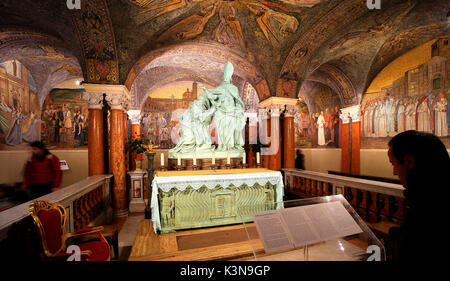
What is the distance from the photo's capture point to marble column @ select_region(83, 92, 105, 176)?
5.23m

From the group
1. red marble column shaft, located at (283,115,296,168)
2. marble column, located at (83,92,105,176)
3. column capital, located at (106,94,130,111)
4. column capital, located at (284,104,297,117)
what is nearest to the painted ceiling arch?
column capital, located at (284,104,297,117)

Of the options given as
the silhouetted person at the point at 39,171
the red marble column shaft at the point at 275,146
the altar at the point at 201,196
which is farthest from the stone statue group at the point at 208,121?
the red marble column shaft at the point at 275,146

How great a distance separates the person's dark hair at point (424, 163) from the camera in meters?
0.92

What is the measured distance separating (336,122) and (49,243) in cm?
1153

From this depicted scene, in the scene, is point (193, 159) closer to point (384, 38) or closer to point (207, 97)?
point (207, 97)

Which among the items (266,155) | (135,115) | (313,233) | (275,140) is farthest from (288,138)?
(135,115)

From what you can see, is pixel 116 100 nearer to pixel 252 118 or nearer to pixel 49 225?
pixel 49 225

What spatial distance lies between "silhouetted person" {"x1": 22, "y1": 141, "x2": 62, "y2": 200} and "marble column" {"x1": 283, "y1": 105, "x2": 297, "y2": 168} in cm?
671

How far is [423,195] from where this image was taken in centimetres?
93

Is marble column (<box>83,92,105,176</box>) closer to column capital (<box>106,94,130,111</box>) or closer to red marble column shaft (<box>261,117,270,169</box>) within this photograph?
column capital (<box>106,94,130,111</box>)

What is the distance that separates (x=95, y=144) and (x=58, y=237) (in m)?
3.90

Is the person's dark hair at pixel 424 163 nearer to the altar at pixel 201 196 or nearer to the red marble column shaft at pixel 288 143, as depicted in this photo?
the altar at pixel 201 196

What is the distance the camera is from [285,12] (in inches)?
217
